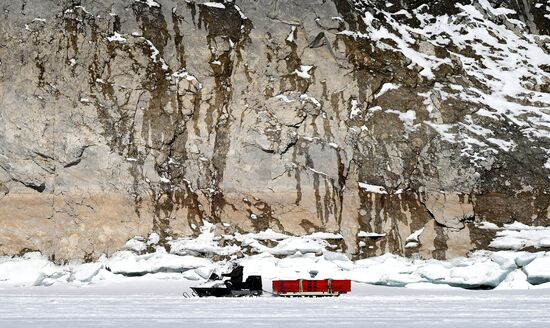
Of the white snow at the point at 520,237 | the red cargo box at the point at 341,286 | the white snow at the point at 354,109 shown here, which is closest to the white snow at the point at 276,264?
the white snow at the point at 520,237

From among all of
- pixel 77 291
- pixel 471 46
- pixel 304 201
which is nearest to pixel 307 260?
pixel 304 201

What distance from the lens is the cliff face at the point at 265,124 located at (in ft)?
95.5

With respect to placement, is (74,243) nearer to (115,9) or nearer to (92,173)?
(92,173)

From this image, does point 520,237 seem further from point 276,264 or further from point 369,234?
point 276,264

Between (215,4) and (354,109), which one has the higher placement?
(215,4)

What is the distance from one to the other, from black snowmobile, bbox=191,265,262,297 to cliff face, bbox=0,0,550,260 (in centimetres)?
759

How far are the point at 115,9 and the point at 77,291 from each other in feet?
44.1

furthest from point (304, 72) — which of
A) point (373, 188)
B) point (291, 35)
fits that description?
point (373, 188)

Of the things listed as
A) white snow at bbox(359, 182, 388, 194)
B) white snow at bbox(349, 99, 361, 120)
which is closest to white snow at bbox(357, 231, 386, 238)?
white snow at bbox(359, 182, 388, 194)

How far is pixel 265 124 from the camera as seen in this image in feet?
99.2

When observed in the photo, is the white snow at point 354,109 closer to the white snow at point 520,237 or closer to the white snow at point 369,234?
the white snow at point 369,234

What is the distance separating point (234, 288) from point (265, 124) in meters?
10.3

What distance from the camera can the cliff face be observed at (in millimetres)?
29094

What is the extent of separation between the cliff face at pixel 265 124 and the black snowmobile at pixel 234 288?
24.9ft
